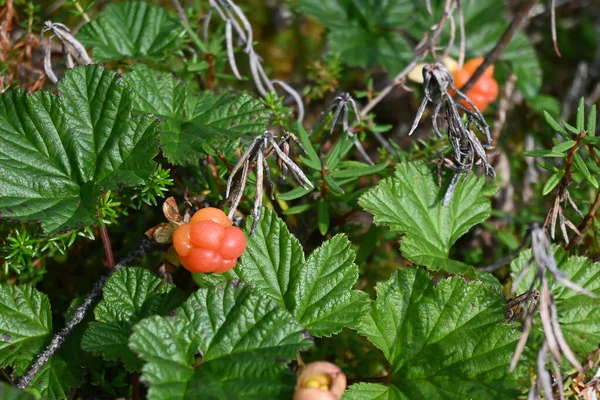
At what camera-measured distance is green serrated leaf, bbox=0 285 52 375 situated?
6.70 feet

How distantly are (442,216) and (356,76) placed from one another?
171 cm

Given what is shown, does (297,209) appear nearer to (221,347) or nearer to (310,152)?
(310,152)

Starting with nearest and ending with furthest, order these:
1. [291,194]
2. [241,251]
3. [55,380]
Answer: [241,251], [55,380], [291,194]

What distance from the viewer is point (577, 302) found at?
2.19 metres

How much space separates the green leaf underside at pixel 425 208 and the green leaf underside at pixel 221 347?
67cm

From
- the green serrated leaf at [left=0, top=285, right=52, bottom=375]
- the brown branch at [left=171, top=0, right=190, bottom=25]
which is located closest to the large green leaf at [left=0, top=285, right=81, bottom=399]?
the green serrated leaf at [left=0, top=285, right=52, bottom=375]

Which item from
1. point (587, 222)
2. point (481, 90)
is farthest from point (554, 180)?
point (481, 90)

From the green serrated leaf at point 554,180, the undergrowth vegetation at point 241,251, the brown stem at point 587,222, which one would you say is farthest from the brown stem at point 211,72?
the brown stem at point 587,222

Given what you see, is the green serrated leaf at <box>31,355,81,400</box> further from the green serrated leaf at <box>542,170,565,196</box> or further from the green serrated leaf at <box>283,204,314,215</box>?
the green serrated leaf at <box>542,170,565,196</box>

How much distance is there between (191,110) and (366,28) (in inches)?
63.7

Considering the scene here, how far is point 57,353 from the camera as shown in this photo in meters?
2.09

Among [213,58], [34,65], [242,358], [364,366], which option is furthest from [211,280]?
[34,65]

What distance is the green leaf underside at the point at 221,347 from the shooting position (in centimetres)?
166

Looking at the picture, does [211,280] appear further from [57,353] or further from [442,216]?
[442,216]
